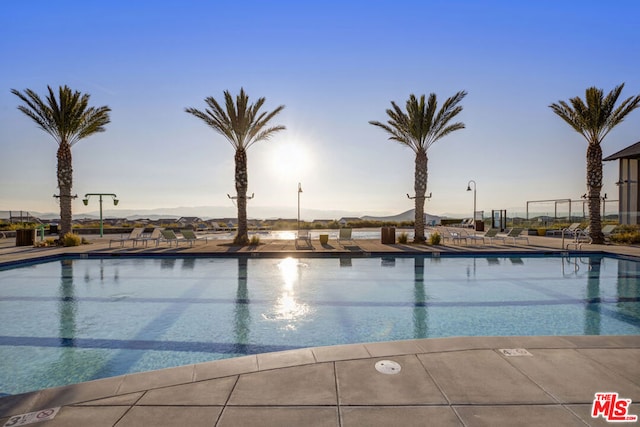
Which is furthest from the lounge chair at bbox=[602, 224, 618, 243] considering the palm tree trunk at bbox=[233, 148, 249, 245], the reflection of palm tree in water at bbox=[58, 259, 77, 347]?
the reflection of palm tree in water at bbox=[58, 259, 77, 347]

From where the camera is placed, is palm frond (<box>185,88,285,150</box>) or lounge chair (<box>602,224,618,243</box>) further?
lounge chair (<box>602,224,618,243</box>)

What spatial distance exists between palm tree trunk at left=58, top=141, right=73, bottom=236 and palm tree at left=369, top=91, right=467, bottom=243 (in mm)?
15672

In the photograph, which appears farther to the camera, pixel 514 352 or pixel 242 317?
pixel 242 317

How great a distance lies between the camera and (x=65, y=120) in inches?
651

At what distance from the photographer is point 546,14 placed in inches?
453

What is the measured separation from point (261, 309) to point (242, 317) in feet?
1.73

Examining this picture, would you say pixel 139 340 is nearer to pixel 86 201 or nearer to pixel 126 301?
pixel 126 301

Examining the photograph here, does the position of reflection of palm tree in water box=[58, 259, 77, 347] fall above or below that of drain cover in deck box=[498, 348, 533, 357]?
below

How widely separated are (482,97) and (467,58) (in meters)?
3.03

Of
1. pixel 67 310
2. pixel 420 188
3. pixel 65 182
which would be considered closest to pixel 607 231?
pixel 420 188

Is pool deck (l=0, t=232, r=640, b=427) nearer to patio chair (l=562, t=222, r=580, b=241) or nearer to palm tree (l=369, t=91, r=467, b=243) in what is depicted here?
patio chair (l=562, t=222, r=580, b=241)

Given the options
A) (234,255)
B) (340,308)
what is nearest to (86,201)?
(234,255)

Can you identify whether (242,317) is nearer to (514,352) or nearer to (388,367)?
(388,367)

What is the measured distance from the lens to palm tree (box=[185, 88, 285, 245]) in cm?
1641
